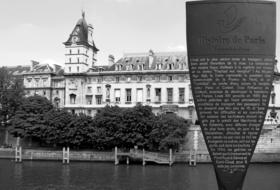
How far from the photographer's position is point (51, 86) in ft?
269

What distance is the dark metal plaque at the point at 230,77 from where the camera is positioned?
12.4 meters

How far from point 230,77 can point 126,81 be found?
6169 cm

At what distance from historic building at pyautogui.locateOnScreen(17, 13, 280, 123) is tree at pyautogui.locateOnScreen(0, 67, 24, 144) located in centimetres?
988

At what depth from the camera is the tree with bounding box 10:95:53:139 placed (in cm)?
6253

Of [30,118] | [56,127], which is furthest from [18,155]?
[30,118]

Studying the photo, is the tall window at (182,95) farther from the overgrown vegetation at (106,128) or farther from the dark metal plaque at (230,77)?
the dark metal plaque at (230,77)

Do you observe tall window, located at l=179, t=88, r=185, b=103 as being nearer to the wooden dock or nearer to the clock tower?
the wooden dock

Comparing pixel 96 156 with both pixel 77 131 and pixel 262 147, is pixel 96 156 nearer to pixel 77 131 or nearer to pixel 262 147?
pixel 77 131

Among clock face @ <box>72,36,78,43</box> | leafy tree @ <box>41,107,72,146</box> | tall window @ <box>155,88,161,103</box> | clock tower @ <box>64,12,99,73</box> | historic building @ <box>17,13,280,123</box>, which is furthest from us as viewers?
clock face @ <box>72,36,78,43</box>

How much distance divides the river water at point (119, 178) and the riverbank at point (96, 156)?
4940mm

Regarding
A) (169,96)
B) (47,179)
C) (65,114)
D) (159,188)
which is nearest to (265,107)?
(159,188)

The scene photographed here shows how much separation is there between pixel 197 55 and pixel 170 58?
6066 cm

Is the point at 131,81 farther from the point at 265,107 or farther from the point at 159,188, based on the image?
the point at 265,107

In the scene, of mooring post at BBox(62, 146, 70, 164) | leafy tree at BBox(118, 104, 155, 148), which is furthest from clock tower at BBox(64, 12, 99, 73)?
mooring post at BBox(62, 146, 70, 164)
